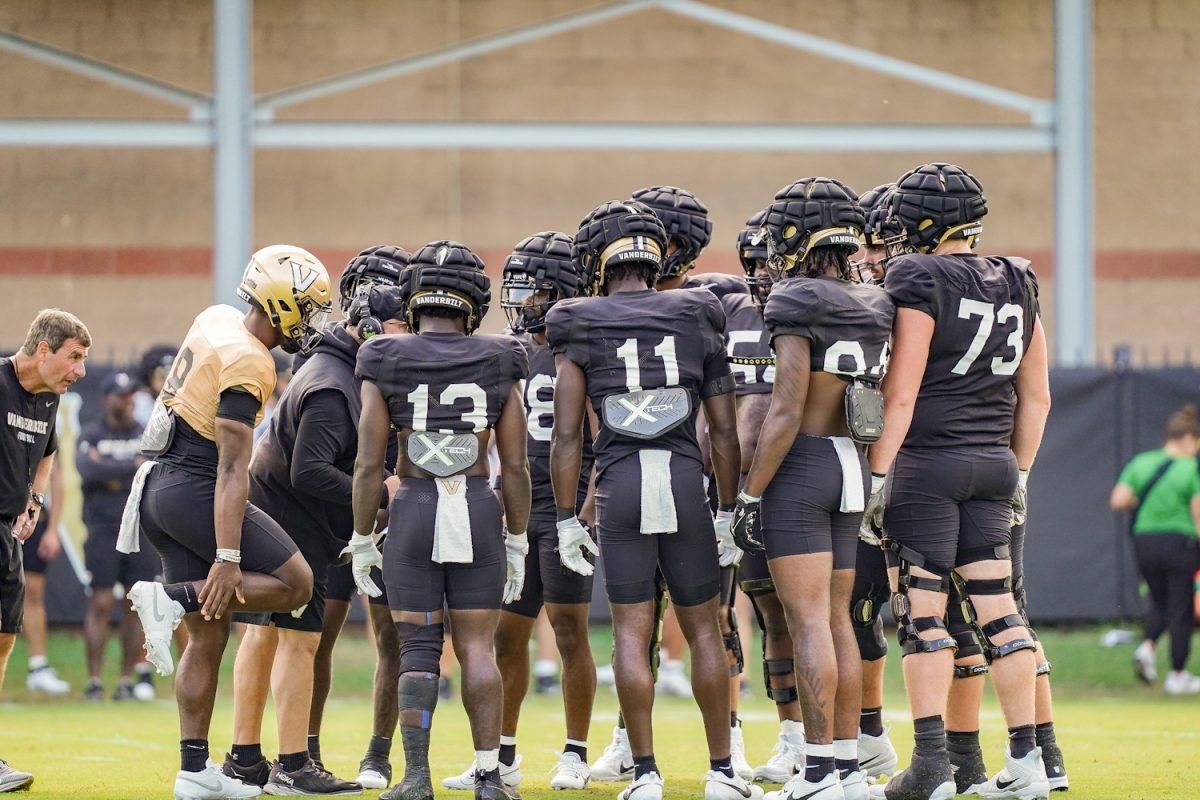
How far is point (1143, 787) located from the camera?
22.7ft

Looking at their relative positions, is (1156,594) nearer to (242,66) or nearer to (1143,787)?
(1143,787)

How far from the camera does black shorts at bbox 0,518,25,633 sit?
7145mm

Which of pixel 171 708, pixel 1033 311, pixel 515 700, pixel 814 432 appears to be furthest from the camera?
pixel 171 708

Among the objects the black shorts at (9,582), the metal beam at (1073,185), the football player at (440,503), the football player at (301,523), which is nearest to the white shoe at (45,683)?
the black shorts at (9,582)

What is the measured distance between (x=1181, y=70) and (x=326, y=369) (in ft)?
50.3

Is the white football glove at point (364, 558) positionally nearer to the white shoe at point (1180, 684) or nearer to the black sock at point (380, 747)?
the black sock at point (380, 747)

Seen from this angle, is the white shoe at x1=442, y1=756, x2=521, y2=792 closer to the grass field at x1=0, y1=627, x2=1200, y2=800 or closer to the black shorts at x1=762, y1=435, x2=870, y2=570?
the grass field at x1=0, y1=627, x2=1200, y2=800

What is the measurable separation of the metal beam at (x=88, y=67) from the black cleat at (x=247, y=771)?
41.5 feet

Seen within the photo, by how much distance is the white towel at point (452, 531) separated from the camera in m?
6.10

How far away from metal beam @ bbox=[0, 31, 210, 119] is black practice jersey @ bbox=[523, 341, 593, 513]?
1192 cm

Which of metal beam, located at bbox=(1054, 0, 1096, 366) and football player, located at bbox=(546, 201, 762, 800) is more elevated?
metal beam, located at bbox=(1054, 0, 1096, 366)

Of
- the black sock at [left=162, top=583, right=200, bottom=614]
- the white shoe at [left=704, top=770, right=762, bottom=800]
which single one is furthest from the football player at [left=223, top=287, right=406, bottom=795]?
the white shoe at [left=704, top=770, right=762, bottom=800]

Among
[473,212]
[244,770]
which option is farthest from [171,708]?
[473,212]

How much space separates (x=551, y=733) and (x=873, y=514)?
155 inches
